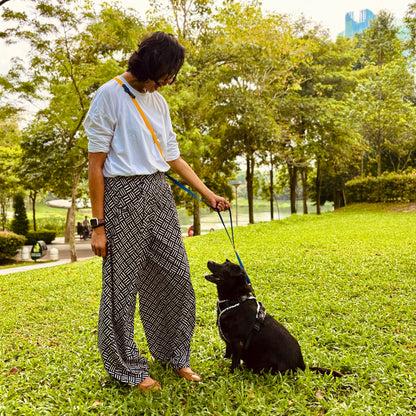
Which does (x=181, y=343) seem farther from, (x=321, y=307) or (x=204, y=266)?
(x=204, y=266)

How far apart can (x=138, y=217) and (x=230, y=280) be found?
801 mm

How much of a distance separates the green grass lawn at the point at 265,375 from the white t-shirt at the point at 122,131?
1435 mm

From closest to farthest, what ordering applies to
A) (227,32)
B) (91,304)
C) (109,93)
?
(109,93) < (91,304) < (227,32)

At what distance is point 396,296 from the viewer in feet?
16.6

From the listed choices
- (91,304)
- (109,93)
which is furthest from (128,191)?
(91,304)

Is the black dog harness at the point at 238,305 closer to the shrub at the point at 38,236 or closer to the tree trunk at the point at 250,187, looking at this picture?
the tree trunk at the point at 250,187

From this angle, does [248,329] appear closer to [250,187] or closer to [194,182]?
[194,182]

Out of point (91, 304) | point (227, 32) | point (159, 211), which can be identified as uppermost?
point (227, 32)

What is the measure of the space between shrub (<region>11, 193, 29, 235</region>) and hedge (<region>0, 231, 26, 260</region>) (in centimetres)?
877

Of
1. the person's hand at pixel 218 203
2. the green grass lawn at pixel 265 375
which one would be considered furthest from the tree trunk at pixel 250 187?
the person's hand at pixel 218 203

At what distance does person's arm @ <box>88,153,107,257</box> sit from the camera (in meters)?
2.31

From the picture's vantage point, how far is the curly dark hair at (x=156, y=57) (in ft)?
7.34

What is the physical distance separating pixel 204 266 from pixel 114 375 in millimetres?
5049

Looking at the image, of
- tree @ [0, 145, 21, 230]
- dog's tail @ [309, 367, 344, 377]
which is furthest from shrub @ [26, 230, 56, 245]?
dog's tail @ [309, 367, 344, 377]
